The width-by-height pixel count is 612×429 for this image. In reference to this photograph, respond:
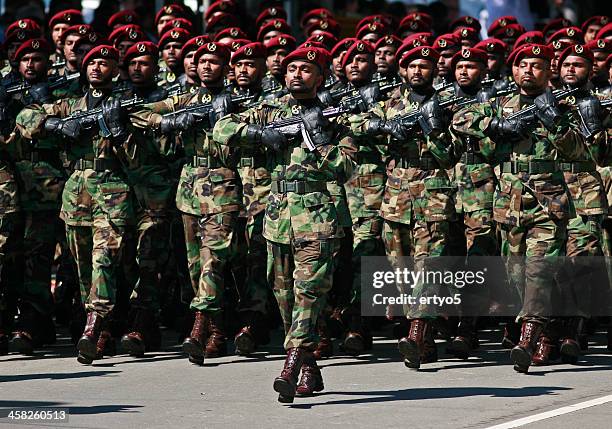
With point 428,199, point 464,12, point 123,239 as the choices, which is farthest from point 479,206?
point 464,12

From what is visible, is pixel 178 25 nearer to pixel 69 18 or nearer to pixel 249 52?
pixel 69 18

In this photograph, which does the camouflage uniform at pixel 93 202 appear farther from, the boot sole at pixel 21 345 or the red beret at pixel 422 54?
the red beret at pixel 422 54

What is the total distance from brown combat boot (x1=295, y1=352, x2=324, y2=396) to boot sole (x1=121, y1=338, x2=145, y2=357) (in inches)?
82.3

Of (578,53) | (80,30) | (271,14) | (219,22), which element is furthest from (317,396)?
(271,14)

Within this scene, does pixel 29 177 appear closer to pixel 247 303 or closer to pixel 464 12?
pixel 247 303

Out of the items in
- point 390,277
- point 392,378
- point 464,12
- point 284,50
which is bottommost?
point 392,378

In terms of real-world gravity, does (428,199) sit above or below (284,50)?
below

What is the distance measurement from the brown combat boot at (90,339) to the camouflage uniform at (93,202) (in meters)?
0.09

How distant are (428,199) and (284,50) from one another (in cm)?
199

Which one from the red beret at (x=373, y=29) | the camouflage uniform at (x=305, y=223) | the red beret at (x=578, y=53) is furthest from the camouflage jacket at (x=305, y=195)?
the red beret at (x=373, y=29)

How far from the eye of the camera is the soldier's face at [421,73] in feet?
36.7

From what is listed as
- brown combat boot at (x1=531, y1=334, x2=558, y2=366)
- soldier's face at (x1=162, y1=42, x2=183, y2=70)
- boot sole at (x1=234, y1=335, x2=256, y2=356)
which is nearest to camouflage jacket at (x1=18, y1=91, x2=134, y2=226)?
boot sole at (x1=234, y1=335, x2=256, y2=356)

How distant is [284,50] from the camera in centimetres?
1241

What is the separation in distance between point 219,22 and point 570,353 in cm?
503
